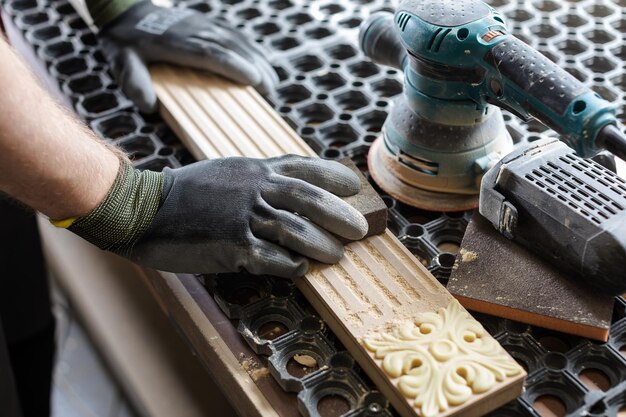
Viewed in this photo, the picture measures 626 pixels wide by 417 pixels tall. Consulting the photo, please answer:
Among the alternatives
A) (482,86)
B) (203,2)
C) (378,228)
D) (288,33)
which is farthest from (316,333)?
(203,2)

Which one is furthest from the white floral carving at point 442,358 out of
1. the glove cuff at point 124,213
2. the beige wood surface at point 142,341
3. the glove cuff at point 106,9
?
the glove cuff at point 106,9

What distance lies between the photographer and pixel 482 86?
1.30 metres

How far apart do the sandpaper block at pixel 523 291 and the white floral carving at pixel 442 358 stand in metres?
0.06

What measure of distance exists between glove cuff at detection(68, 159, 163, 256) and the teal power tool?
465 millimetres

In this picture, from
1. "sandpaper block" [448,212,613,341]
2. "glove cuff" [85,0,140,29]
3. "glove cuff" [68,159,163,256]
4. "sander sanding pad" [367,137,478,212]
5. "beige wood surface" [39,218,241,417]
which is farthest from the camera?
"glove cuff" [85,0,140,29]

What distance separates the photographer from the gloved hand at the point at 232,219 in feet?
4.24

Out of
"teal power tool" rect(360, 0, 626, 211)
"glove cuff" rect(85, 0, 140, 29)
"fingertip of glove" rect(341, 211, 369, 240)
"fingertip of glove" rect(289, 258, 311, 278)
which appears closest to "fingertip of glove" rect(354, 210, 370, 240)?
"fingertip of glove" rect(341, 211, 369, 240)

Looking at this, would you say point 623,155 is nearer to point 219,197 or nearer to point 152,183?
point 219,197

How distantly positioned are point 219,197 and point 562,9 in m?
1.14

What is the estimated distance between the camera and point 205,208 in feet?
4.34

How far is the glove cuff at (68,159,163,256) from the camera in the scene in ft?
4.29

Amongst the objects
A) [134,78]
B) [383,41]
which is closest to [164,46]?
[134,78]

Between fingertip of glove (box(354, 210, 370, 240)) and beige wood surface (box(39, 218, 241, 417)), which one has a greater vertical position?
fingertip of glove (box(354, 210, 370, 240))

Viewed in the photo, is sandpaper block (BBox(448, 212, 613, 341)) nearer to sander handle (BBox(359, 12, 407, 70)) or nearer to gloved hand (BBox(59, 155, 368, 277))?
gloved hand (BBox(59, 155, 368, 277))
